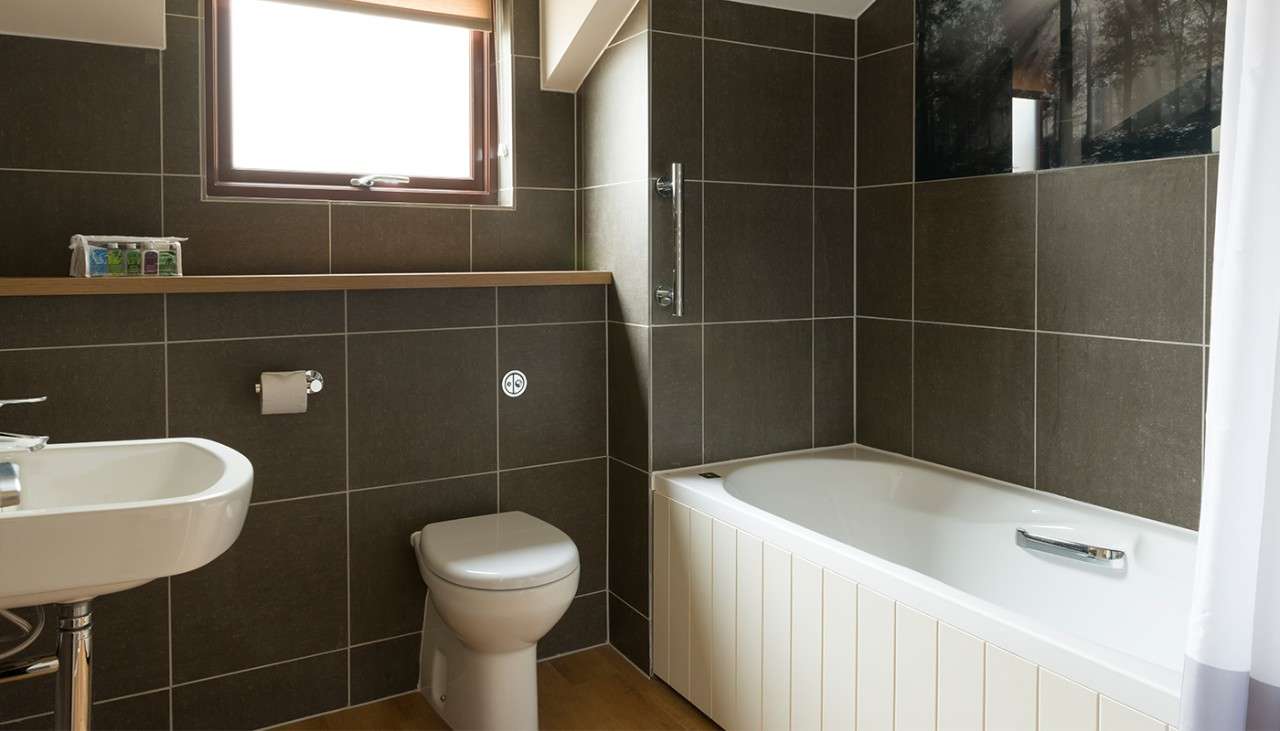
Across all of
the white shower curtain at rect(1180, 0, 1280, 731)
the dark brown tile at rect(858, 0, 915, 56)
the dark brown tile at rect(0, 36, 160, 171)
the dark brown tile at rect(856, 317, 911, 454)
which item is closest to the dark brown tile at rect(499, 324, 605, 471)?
the dark brown tile at rect(856, 317, 911, 454)

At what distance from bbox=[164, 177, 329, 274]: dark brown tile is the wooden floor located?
117cm

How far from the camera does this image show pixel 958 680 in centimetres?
182

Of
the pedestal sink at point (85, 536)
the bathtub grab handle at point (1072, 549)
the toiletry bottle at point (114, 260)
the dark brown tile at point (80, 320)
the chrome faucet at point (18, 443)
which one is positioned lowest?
the bathtub grab handle at point (1072, 549)

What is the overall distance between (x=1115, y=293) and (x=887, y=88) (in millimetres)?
946

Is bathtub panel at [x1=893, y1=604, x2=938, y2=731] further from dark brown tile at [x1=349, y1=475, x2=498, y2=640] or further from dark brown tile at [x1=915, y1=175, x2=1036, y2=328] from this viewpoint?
dark brown tile at [x1=349, y1=475, x2=498, y2=640]

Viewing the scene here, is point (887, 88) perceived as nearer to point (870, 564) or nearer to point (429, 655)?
point (870, 564)

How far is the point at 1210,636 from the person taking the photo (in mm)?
1357

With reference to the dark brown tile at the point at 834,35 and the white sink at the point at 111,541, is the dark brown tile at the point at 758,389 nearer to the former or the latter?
the dark brown tile at the point at 834,35

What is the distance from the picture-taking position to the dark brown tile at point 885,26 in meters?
2.85

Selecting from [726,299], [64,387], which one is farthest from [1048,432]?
[64,387]

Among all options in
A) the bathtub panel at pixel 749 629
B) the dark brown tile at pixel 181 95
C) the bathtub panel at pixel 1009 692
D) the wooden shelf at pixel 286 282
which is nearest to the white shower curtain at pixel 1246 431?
the bathtub panel at pixel 1009 692

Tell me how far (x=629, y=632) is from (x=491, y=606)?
0.74 m

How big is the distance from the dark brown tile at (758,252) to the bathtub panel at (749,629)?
0.74m

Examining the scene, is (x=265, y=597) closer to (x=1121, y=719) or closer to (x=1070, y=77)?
(x=1121, y=719)
